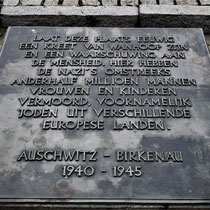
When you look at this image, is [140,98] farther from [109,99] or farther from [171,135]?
[171,135]

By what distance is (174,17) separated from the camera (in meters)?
4.14

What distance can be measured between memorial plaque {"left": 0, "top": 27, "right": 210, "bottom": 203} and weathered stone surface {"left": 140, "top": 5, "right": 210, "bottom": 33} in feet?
1.72

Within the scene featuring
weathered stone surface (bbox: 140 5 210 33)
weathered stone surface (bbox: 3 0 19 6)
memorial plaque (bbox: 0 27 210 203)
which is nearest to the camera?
memorial plaque (bbox: 0 27 210 203)

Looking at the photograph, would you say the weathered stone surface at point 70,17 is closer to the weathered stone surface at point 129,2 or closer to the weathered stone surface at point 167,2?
the weathered stone surface at point 129,2

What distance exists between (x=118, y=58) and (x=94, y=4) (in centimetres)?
154

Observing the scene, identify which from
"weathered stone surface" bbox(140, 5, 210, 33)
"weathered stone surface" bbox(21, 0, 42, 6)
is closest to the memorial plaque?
"weathered stone surface" bbox(140, 5, 210, 33)

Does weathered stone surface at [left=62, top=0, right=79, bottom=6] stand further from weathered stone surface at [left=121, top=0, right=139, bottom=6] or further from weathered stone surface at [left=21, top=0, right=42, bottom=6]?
weathered stone surface at [left=121, top=0, right=139, bottom=6]

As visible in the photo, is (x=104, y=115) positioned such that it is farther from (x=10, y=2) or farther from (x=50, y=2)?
(x=10, y=2)

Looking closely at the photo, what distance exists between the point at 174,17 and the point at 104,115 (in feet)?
7.22

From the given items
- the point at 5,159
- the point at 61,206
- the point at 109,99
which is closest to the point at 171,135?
the point at 109,99

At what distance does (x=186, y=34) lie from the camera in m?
3.67

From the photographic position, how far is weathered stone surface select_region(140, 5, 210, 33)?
4.14 metres

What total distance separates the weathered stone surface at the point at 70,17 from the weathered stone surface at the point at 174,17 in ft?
0.55

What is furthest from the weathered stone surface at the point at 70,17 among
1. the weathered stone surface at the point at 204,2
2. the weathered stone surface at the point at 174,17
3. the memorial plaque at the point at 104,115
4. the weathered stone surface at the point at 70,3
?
the weathered stone surface at the point at 204,2
